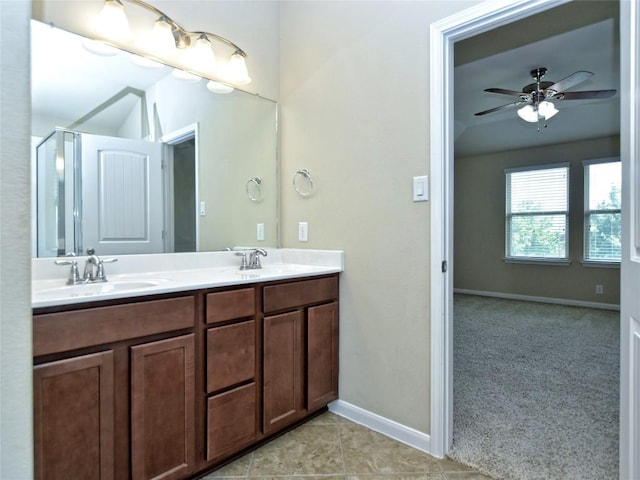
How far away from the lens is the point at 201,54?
191 cm

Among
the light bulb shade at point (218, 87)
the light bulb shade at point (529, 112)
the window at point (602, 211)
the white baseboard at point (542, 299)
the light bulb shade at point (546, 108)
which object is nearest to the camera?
the light bulb shade at point (218, 87)

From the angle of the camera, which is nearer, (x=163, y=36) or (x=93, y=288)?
(x=93, y=288)

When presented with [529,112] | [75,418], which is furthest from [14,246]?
[529,112]

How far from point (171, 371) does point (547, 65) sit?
12.1 feet

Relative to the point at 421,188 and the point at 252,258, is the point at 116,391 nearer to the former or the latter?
the point at 252,258

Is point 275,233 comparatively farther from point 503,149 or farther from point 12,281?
point 503,149

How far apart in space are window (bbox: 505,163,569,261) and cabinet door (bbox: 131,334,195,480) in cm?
561

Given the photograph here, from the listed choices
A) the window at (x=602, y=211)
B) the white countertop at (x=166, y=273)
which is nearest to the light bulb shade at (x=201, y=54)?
the white countertop at (x=166, y=273)

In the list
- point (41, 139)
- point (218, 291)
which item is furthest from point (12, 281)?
point (41, 139)

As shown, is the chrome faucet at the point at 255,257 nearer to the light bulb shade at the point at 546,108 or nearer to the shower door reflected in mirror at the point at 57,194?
the shower door reflected in mirror at the point at 57,194

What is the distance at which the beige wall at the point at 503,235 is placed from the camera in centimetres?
494

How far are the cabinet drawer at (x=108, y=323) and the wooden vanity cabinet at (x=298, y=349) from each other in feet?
1.39

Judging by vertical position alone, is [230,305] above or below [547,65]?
below

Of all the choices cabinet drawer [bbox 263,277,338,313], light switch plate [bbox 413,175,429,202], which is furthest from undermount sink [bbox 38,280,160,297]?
light switch plate [bbox 413,175,429,202]
